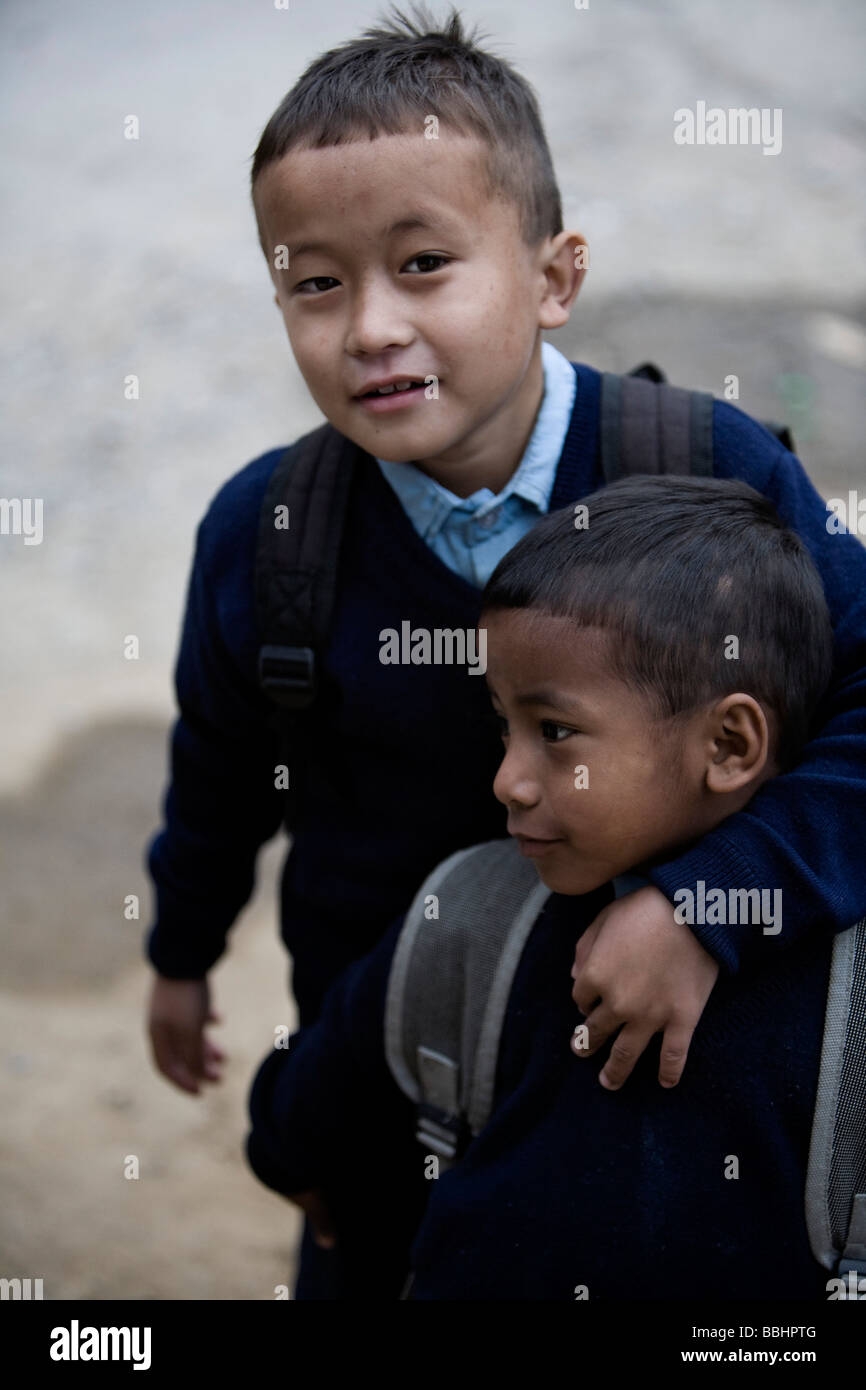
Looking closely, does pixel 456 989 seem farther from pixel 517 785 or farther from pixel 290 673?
pixel 290 673

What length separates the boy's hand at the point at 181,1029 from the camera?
203 cm

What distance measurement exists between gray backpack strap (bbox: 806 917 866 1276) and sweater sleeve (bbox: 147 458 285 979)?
2.64ft

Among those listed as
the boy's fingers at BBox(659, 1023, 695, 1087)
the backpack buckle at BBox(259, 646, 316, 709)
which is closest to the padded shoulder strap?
the backpack buckle at BBox(259, 646, 316, 709)

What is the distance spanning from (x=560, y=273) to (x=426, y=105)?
256mm

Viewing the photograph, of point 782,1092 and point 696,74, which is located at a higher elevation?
point 696,74

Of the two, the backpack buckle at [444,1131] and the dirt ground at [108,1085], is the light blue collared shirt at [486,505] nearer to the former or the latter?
the backpack buckle at [444,1131]

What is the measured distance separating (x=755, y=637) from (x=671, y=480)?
0.19 meters

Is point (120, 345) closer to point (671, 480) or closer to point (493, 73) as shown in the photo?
point (493, 73)

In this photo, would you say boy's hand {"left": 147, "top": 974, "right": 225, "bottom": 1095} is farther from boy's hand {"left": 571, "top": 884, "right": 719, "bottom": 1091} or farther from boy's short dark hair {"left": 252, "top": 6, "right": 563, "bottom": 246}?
boy's short dark hair {"left": 252, "top": 6, "right": 563, "bottom": 246}

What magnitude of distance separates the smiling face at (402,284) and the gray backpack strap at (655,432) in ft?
0.42

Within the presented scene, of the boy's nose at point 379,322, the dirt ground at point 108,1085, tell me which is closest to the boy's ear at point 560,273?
the boy's nose at point 379,322

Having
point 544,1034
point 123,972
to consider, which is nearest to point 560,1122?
point 544,1034

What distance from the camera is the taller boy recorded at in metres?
1.21
